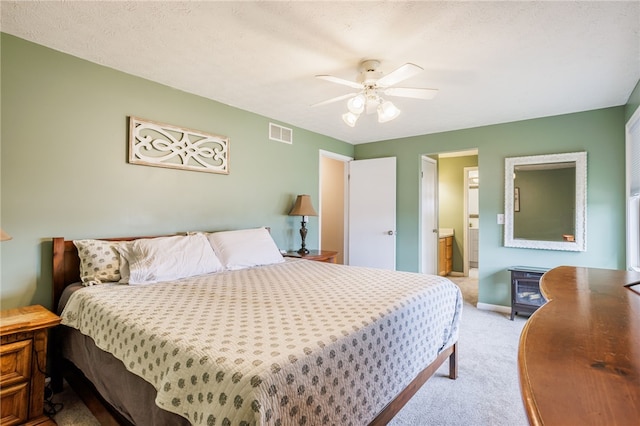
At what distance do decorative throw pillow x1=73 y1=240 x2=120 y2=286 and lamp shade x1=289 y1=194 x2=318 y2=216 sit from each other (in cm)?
202

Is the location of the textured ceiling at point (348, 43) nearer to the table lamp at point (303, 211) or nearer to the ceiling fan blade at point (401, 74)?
the ceiling fan blade at point (401, 74)

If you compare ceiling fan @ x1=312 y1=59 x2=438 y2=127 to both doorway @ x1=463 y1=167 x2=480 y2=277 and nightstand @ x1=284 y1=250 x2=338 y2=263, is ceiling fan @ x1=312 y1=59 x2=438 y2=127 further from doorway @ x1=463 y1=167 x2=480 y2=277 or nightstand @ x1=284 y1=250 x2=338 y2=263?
doorway @ x1=463 y1=167 x2=480 y2=277

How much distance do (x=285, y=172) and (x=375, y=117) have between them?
4.28 feet

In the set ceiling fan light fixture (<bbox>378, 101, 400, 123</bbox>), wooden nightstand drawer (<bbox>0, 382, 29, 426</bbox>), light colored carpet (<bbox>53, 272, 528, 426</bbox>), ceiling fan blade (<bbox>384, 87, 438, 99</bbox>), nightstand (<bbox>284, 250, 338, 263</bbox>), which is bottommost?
light colored carpet (<bbox>53, 272, 528, 426</bbox>)

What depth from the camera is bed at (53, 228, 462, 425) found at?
3.47ft

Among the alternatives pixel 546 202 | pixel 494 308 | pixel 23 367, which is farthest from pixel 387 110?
pixel 494 308

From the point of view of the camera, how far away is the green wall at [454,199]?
20.8 ft

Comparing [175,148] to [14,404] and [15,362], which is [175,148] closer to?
[15,362]

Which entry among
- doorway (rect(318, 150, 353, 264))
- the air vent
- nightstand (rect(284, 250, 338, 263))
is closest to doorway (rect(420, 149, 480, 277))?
doorway (rect(318, 150, 353, 264))

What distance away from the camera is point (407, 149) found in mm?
4738

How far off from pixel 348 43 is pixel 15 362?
2711mm

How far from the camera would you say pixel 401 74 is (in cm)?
209

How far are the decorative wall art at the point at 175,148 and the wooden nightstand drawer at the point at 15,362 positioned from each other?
146 cm

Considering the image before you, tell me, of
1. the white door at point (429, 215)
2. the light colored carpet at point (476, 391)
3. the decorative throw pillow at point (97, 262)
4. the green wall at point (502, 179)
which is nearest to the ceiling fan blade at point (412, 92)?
the light colored carpet at point (476, 391)
